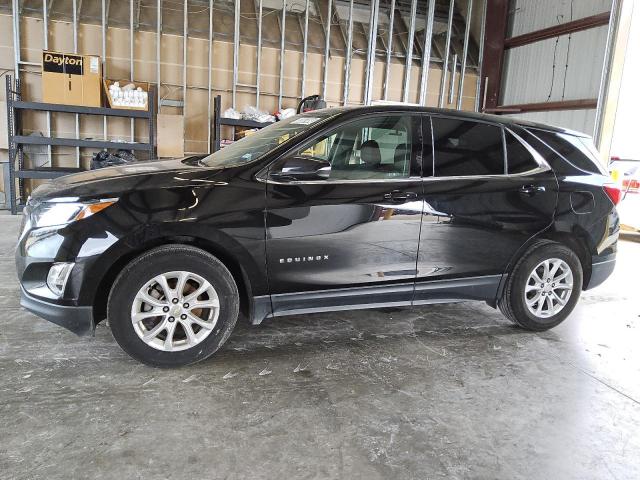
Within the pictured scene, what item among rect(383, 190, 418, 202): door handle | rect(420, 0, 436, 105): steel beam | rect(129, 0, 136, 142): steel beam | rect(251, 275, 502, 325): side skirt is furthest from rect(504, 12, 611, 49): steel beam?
rect(129, 0, 136, 142): steel beam

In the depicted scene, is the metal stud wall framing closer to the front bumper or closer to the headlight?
the headlight

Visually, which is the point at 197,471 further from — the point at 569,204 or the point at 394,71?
the point at 394,71

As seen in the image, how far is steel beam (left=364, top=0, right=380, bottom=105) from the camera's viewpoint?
909cm

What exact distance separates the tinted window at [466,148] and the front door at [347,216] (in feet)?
0.52

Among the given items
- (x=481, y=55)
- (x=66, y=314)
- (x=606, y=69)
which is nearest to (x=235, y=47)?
(x=481, y=55)

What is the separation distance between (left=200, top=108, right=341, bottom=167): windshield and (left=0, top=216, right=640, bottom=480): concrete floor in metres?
1.16

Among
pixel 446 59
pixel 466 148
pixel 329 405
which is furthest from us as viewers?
pixel 446 59

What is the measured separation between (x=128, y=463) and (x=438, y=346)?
2030 mm

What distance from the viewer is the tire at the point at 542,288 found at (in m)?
3.36

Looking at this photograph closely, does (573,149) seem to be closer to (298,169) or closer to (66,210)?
(298,169)

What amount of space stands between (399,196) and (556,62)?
825 cm

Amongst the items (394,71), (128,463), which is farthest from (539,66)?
(128,463)

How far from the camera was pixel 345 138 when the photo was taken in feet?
9.57

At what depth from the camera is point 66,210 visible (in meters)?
2.43
